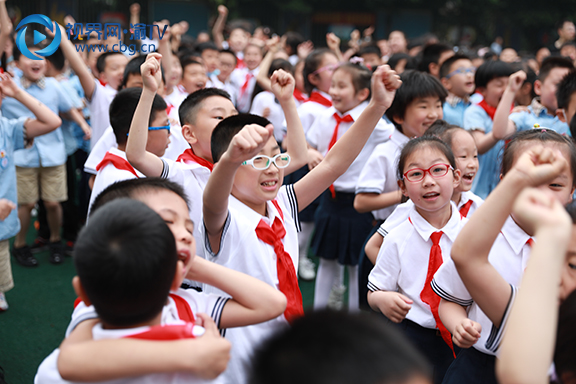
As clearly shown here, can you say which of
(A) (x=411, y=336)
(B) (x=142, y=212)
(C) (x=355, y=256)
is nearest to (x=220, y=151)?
(B) (x=142, y=212)

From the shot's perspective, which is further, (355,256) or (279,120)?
(279,120)

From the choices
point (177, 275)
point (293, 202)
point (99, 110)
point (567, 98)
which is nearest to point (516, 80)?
point (567, 98)

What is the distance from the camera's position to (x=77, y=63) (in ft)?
11.1

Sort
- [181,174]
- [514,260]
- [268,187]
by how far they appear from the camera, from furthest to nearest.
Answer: [181,174], [268,187], [514,260]

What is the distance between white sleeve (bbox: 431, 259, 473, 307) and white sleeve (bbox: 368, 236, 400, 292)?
45 centimetres

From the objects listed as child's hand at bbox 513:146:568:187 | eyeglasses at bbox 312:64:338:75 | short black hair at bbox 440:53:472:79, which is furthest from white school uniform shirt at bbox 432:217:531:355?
eyeglasses at bbox 312:64:338:75

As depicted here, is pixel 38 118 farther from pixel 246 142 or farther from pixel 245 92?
pixel 245 92

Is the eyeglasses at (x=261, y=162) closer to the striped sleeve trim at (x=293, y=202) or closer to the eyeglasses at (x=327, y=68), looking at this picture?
the striped sleeve trim at (x=293, y=202)

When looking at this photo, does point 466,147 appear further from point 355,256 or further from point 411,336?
point 355,256

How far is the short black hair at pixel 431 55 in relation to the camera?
16.2 feet

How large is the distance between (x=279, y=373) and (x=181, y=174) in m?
1.52

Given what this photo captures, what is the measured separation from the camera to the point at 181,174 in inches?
84.5

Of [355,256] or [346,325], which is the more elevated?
[346,325]

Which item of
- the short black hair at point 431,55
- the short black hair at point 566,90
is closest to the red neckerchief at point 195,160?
the short black hair at point 566,90
